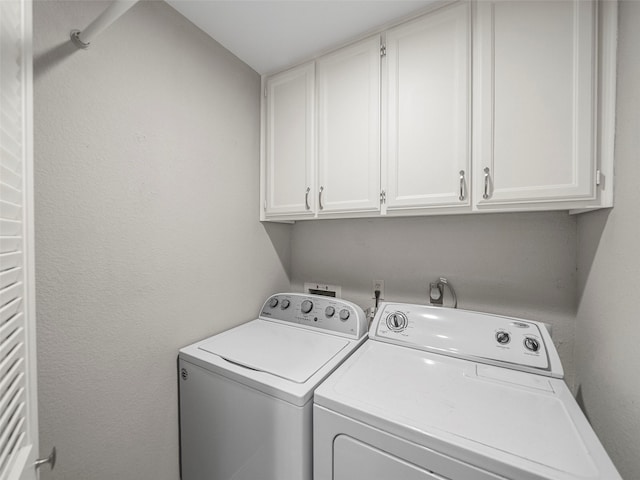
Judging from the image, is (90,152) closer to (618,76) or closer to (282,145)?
(282,145)

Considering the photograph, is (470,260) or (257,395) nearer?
(257,395)

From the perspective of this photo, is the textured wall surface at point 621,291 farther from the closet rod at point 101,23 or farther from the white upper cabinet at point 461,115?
the closet rod at point 101,23

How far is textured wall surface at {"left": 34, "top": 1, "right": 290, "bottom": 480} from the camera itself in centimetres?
81

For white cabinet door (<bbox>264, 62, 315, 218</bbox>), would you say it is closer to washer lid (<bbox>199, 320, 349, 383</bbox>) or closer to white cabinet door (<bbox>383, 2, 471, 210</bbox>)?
white cabinet door (<bbox>383, 2, 471, 210</bbox>)

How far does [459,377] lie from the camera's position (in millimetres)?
948

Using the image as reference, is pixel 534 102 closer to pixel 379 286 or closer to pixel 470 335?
pixel 470 335

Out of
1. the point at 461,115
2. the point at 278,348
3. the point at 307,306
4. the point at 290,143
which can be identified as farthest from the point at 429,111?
the point at 278,348

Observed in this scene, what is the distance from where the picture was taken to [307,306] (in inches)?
58.7

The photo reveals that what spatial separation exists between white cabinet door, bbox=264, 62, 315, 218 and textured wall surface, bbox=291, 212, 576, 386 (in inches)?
14.9

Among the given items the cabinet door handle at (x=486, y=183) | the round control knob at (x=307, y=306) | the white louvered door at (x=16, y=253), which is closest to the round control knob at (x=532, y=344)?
the cabinet door handle at (x=486, y=183)

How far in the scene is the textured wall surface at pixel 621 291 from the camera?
28.5 inches

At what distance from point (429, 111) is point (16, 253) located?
1.42 metres

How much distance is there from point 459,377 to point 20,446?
4.08ft

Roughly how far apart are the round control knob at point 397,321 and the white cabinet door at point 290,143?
698 mm
